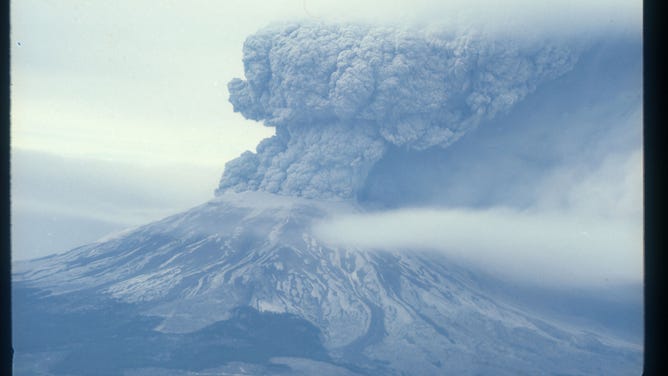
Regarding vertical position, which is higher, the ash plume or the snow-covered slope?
the ash plume

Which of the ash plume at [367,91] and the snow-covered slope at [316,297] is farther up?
the ash plume at [367,91]

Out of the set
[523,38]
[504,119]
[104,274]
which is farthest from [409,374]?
[104,274]

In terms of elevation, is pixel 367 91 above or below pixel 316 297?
above

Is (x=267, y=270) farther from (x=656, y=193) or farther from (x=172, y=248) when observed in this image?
(x=656, y=193)

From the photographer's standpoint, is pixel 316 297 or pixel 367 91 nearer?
pixel 367 91
